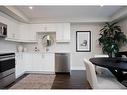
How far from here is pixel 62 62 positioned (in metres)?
6.53

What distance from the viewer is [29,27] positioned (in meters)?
6.75

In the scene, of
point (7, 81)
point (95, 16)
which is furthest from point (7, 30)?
point (95, 16)

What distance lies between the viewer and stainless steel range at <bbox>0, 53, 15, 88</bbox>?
3.88m

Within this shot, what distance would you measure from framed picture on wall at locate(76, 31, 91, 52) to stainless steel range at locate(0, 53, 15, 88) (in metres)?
3.58

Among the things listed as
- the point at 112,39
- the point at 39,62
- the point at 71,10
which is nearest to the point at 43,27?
the point at 39,62

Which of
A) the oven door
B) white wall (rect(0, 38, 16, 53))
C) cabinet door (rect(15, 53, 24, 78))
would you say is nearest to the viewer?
the oven door

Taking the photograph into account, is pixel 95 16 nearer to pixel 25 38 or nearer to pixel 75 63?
pixel 75 63

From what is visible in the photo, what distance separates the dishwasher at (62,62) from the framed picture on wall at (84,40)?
106 cm

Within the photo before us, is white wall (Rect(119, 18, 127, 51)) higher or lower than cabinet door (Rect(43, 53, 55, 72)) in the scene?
higher

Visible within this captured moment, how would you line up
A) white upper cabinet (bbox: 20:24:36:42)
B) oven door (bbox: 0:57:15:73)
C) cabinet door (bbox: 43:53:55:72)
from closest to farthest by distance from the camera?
oven door (bbox: 0:57:15:73), cabinet door (bbox: 43:53:55:72), white upper cabinet (bbox: 20:24:36:42)

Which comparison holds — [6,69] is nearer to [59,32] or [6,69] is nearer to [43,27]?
[43,27]

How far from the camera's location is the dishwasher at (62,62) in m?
6.49

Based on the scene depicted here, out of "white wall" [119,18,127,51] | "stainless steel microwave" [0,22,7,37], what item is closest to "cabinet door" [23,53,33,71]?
"stainless steel microwave" [0,22,7,37]

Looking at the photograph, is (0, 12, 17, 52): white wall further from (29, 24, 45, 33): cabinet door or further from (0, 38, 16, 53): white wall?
(29, 24, 45, 33): cabinet door
